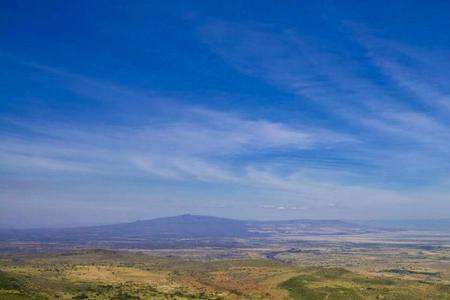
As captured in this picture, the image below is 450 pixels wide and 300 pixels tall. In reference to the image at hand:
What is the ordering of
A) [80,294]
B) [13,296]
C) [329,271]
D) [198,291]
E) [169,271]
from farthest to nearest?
[169,271] → [329,271] → [198,291] → [80,294] → [13,296]

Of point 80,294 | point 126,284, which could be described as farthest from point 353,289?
point 80,294

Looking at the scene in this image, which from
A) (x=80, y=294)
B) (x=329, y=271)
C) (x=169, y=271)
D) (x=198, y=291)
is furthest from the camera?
(x=169, y=271)

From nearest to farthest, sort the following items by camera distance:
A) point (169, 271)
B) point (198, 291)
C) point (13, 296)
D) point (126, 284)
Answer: point (13, 296) → point (198, 291) → point (126, 284) → point (169, 271)

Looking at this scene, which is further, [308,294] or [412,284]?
[412,284]

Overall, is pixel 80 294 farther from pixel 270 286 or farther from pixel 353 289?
pixel 353 289

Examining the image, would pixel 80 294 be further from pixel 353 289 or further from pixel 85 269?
pixel 353 289

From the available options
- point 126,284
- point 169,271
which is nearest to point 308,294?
point 126,284

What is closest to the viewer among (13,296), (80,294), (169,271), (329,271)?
(13,296)

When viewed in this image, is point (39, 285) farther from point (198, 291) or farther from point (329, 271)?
point (329, 271)

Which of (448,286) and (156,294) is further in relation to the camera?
(448,286)
